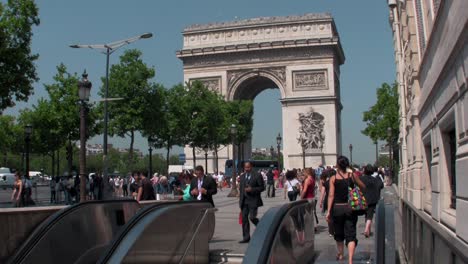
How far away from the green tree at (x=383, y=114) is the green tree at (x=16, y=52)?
5092 cm

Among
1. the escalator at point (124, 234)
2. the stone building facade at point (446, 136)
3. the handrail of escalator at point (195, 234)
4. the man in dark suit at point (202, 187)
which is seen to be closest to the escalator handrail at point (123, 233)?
the escalator at point (124, 234)

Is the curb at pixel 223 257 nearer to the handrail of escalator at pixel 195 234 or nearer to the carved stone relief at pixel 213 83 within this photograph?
the handrail of escalator at pixel 195 234

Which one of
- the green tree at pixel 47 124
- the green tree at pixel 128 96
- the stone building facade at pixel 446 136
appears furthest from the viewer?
the green tree at pixel 47 124

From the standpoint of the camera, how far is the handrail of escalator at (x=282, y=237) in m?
3.68

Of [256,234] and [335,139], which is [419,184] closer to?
[256,234]

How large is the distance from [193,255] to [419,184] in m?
5.25

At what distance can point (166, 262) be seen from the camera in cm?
700

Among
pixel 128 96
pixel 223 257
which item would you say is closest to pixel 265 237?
pixel 223 257

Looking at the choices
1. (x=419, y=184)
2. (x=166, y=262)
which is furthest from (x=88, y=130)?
(x=166, y=262)

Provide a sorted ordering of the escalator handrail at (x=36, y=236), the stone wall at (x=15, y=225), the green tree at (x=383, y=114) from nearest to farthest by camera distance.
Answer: the escalator handrail at (x=36, y=236) → the stone wall at (x=15, y=225) → the green tree at (x=383, y=114)

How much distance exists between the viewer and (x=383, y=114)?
249 ft

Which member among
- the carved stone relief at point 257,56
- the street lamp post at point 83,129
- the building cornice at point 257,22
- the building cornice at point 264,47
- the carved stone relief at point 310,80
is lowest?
the street lamp post at point 83,129

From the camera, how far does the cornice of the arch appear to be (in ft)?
213

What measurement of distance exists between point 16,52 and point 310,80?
132 ft
